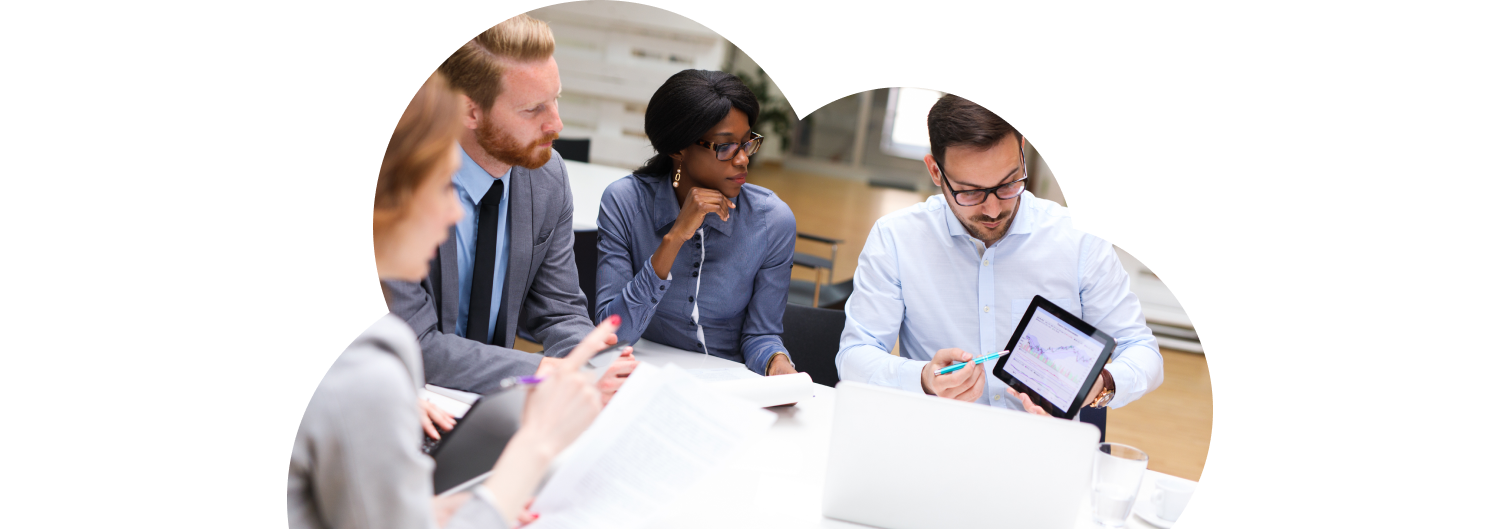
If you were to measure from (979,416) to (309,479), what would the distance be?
92 centimetres

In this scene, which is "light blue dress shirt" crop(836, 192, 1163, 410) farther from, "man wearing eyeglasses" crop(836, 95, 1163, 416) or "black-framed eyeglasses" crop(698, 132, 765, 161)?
"black-framed eyeglasses" crop(698, 132, 765, 161)

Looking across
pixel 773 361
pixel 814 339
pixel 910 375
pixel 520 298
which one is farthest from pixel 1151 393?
pixel 520 298

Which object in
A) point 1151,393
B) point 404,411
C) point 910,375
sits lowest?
point 1151,393

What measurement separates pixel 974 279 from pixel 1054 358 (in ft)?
1.33

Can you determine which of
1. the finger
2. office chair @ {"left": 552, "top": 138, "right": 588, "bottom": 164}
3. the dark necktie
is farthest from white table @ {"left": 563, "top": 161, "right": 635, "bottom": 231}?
the finger

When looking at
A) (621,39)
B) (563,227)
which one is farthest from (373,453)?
(621,39)

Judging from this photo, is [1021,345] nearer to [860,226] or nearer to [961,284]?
[961,284]

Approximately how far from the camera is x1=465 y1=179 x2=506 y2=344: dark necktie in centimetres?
138

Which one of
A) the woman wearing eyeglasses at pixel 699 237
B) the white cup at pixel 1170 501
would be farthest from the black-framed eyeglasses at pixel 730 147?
the white cup at pixel 1170 501

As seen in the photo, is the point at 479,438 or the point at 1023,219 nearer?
the point at 479,438

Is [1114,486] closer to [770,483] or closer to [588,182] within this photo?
[770,483]

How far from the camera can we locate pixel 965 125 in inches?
65.2

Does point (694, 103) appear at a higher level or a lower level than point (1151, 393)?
higher

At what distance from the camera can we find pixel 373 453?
1.00 meters
